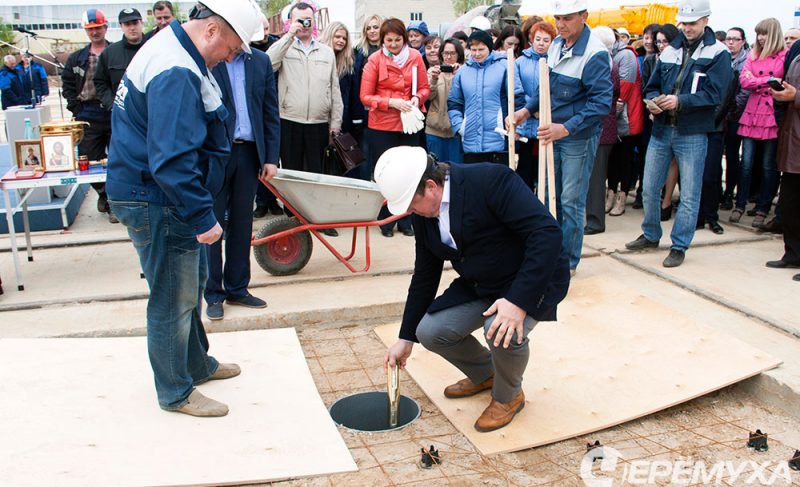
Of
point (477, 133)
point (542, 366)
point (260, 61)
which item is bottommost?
point (542, 366)

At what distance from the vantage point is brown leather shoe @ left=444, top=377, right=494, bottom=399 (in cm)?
358

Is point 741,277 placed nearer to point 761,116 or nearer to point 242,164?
point 761,116

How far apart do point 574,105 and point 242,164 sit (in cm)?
221

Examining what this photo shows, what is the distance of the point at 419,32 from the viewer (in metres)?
7.84

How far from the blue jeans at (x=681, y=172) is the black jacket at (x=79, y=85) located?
4.82 meters

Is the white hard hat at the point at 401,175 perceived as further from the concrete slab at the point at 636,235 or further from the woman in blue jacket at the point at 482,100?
the concrete slab at the point at 636,235

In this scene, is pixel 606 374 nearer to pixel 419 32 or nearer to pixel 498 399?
pixel 498 399

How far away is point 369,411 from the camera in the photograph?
3643mm

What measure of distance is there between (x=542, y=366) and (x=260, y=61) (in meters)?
2.42

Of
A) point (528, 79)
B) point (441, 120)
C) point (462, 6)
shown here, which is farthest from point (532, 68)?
point (462, 6)

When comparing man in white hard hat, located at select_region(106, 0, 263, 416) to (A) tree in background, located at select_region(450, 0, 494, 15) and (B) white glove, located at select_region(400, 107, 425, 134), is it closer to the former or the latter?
(B) white glove, located at select_region(400, 107, 425, 134)

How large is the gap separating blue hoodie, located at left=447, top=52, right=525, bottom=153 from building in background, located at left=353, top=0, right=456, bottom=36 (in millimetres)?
58983

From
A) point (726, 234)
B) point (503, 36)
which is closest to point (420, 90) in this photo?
point (503, 36)

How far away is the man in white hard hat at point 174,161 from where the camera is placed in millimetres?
2750
